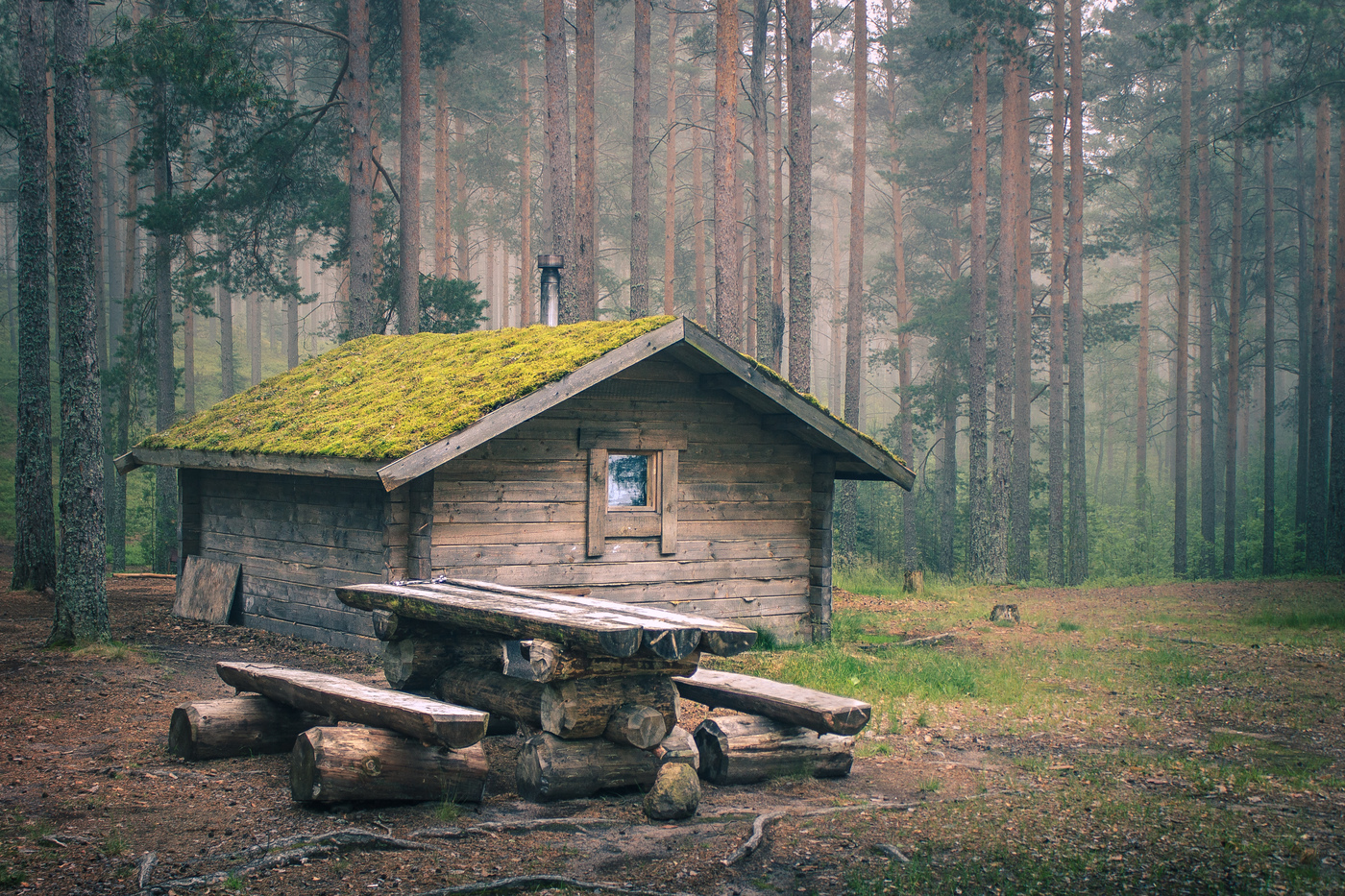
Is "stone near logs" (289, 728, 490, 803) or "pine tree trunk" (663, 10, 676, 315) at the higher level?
"pine tree trunk" (663, 10, 676, 315)

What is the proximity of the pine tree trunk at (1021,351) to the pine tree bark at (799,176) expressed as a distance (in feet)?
23.0

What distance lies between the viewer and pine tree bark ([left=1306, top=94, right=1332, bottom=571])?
22.6 meters

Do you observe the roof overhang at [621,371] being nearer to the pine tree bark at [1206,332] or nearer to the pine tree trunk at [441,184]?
the pine tree trunk at [441,184]

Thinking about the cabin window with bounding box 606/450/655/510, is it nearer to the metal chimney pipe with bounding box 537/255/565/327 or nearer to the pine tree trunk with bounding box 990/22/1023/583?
the metal chimney pipe with bounding box 537/255/565/327

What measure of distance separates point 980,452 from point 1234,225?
9.40 metres

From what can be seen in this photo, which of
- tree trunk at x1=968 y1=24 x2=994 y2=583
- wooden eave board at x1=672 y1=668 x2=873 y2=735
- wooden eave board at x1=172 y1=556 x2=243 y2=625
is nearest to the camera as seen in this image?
wooden eave board at x1=672 y1=668 x2=873 y2=735

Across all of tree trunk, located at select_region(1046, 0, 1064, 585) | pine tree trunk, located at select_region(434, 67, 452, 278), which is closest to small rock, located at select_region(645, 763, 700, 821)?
tree trunk, located at select_region(1046, 0, 1064, 585)

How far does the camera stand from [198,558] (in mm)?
14539

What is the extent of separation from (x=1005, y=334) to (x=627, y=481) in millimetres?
12690

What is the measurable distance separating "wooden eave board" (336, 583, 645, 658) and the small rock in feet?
2.95

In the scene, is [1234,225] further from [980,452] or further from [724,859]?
[724,859]

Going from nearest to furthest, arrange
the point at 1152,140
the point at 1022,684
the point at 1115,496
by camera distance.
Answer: the point at 1022,684 → the point at 1152,140 → the point at 1115,496

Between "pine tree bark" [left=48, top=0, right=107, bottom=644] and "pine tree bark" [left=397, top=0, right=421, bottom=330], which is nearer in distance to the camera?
"pine tree bark" [left=48, top=0, right=107, bottom=644]

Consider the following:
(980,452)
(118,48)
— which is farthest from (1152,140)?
(118,48)
